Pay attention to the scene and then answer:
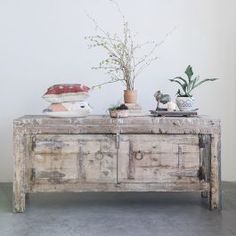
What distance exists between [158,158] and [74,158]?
564mm

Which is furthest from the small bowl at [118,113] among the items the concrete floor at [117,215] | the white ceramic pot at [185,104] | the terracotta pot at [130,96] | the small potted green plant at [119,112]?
the concrete floor at [117,215]

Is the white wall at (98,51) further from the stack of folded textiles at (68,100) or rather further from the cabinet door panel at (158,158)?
the cabinet door panel at (158,158)

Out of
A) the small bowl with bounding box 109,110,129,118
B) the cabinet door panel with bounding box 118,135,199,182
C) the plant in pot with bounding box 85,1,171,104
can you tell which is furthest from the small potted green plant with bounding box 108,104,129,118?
the plant in pot with bounding box 85,1,171,104

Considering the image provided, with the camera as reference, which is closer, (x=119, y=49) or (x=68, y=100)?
(x=68, y=100)

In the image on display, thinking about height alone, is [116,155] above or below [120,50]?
below

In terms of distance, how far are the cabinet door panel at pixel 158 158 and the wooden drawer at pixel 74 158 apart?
0.27 feet

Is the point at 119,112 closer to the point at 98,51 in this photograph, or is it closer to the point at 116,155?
the point at 116,155

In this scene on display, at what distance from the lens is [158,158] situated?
2600mm

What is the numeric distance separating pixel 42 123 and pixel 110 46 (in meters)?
1.07

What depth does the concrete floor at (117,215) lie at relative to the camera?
87.9 inches

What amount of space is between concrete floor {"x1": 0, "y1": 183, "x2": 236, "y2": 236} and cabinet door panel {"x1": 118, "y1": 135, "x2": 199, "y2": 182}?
24 cm

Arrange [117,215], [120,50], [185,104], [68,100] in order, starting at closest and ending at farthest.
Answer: [117,215]
[68,100]
[185,104]
[120,50]

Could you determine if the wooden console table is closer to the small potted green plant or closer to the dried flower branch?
the small potted green plant

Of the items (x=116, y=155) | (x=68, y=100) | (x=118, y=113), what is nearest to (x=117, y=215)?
(x=116, y=155)
